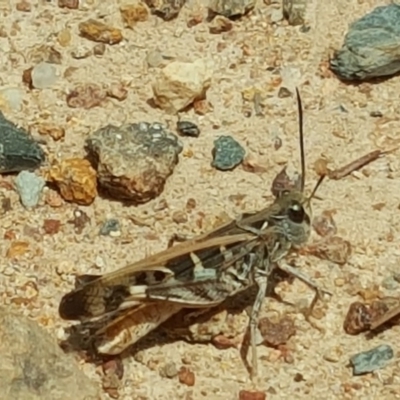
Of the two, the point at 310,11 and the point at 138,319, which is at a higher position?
the point at 310,11

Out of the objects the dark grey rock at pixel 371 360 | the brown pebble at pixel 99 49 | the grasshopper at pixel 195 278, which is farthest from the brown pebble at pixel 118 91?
the dark grey rock at pixel 371 360

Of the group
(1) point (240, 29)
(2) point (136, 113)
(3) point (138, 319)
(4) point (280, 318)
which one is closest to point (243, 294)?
(4) point (280, 318)

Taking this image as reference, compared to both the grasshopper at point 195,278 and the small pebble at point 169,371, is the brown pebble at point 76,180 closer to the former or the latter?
the grasshopper at point 195,278

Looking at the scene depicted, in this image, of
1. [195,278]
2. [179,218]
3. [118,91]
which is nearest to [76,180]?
[179,218]

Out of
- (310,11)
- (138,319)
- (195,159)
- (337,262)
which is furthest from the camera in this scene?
(310,11)

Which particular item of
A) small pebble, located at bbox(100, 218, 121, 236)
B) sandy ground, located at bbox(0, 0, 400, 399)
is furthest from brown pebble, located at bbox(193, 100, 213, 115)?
small pebble, located at bbox(100, 218, 121, 236)

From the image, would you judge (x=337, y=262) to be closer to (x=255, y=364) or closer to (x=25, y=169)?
(x=255, y=364)
